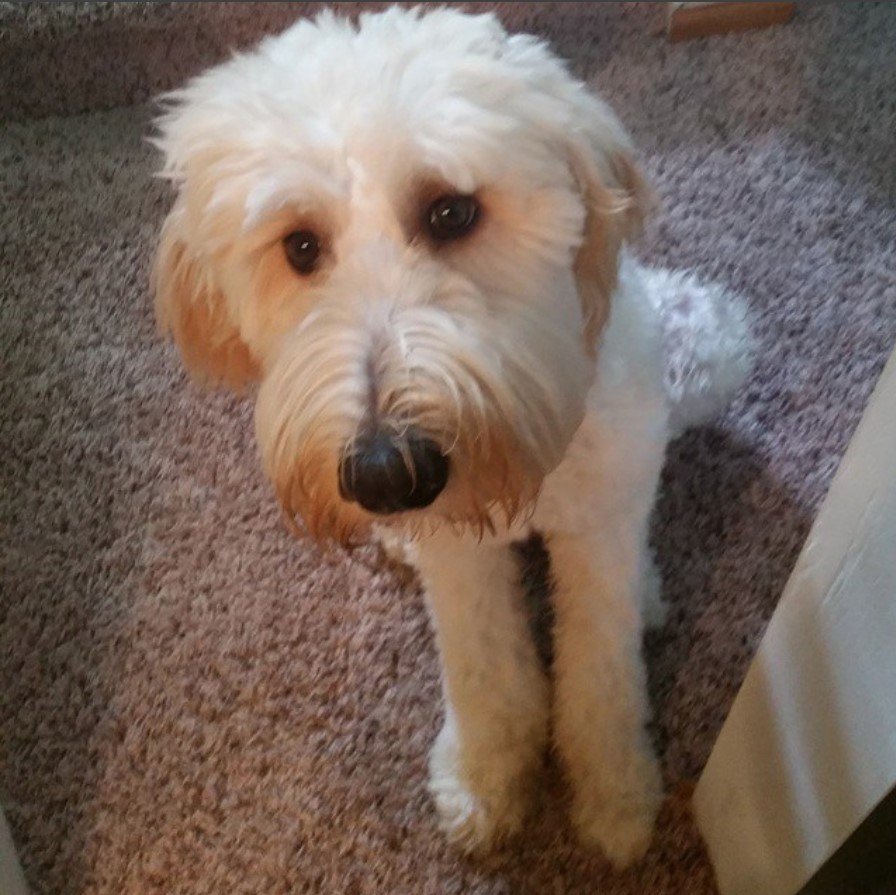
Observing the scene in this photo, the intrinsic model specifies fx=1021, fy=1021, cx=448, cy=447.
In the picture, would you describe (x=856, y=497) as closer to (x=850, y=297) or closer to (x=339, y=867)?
(x=339, y=867)

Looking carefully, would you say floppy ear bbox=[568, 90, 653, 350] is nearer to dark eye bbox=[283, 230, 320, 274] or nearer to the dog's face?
the dog's face

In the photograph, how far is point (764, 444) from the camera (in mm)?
1718

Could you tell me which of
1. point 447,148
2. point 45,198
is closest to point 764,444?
point 447,148

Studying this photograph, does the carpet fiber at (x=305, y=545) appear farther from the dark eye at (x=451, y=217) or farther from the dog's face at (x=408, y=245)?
the dark eye at (x=451, y=217)

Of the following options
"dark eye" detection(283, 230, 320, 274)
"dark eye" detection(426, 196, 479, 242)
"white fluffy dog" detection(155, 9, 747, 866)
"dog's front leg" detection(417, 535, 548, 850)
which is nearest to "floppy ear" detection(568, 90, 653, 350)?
"white fluffy dog" detection(155, 9, 747, 866)

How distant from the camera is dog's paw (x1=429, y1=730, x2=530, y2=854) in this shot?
4.51 ft

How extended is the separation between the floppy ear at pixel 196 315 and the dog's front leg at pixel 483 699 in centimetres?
35

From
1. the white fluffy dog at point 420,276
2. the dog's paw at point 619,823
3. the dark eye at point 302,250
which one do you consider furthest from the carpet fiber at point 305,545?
the dark eye at point 302,250

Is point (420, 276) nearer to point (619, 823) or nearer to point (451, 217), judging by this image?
point (451, 217)

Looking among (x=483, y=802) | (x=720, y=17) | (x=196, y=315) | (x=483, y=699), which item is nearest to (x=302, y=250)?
(x=196, y=315)

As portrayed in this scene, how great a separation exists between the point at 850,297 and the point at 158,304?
1.25 m

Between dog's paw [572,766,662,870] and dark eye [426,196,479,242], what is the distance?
2.55 ft

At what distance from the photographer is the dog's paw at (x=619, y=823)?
1.34 meters

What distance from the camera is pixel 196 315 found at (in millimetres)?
1241
